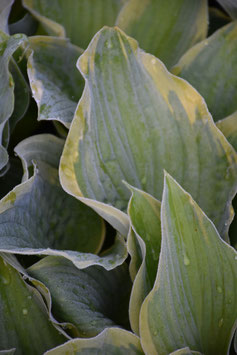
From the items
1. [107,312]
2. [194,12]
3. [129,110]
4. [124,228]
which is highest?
[194,12]

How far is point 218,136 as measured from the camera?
692 mm

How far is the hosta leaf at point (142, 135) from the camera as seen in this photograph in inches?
26.8

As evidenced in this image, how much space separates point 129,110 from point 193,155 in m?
0.10

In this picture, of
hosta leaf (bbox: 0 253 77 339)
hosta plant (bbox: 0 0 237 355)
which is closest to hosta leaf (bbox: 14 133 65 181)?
hosta plant (bbox: 0 0 237 355)

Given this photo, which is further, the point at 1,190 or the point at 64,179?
the point at 1,190

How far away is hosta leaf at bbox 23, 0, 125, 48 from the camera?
0.89 m

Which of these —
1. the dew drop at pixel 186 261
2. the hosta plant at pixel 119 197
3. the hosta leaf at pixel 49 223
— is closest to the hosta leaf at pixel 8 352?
the hosta plant at pixel 119 197

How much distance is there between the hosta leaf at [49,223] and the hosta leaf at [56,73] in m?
0.09

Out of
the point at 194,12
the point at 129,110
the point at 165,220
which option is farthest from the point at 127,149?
the point at 194,12

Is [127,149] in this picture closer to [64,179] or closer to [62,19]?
[64,179]

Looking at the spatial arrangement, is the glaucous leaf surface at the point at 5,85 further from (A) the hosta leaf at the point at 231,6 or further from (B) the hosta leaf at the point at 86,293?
(A) the hosta leaf at the point at 231,6

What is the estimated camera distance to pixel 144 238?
1.99ft

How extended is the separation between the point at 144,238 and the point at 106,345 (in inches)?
5.1

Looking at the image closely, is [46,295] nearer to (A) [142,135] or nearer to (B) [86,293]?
(B) [86,293]
